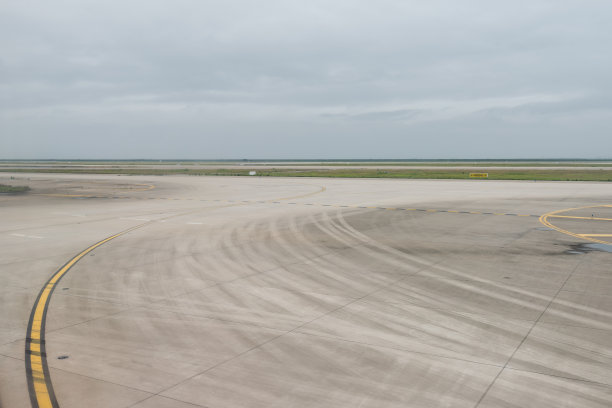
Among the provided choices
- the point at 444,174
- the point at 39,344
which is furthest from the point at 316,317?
the point at 444,174

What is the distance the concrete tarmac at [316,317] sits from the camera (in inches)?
244

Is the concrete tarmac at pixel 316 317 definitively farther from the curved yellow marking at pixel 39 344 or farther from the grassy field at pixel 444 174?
the grassy field at pixel 444 174

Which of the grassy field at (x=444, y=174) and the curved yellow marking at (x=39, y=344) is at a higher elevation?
the grassy field at (x=444, y=174)

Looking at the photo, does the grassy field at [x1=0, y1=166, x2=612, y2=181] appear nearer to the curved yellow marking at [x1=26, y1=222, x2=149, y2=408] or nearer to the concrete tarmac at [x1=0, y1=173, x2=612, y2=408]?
the concrete tarmac at [x1=0, y1=173, x2=612, y2=408]

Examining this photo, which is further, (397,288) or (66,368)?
(397,288)

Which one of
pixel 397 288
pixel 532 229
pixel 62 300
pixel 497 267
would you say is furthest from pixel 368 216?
pixel 62 300

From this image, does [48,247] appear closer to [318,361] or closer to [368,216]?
[318,361]

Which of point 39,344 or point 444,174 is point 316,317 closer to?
point 39,344

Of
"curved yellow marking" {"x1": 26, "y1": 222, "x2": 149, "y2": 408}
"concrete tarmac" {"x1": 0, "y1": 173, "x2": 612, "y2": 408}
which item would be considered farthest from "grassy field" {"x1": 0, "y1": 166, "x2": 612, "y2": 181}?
"curved yellow marking" {"x1": 26, "y1": 222, "x2": 149, "y2": 408}

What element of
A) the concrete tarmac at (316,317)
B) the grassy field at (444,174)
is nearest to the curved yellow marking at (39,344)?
the concrete tarmac at (316,317)

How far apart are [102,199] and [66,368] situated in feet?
103

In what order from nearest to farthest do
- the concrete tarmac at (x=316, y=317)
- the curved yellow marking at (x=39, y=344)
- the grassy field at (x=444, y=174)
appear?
the curved yellow marking at (x=39, y=344)
the concrete tarmac at (x=316, y=317)
the grassy field at (x=444, y=174)

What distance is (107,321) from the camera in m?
8.88

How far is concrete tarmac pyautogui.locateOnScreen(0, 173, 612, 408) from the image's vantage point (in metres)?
6.20
